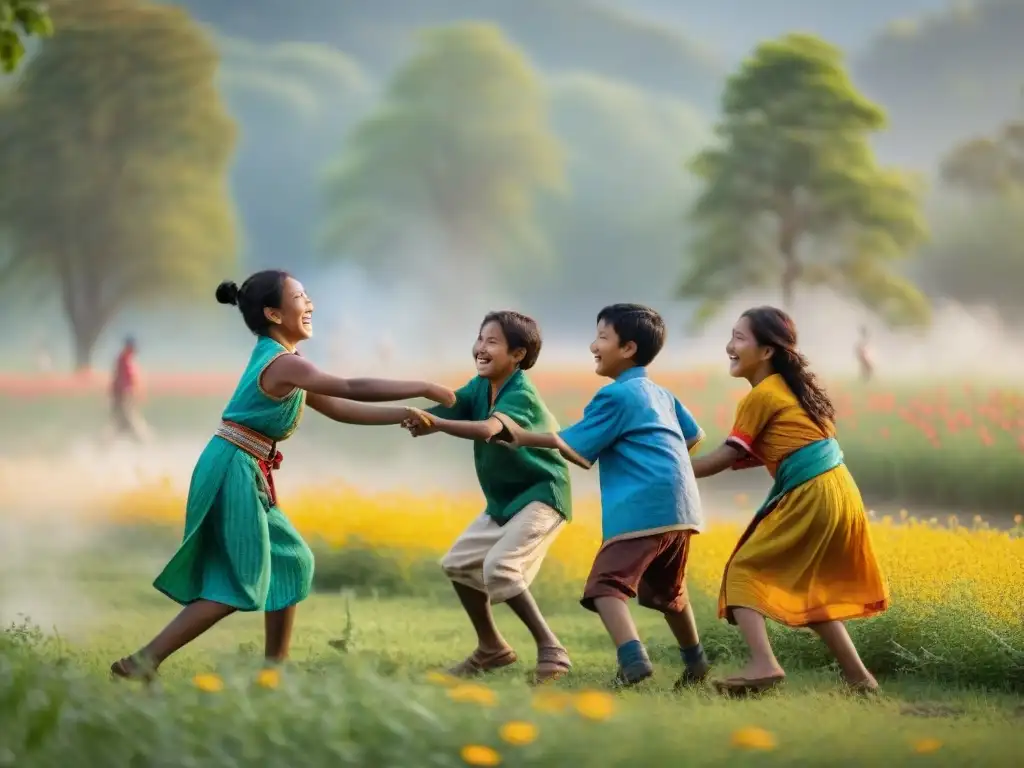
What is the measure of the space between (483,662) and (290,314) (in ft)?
5.15

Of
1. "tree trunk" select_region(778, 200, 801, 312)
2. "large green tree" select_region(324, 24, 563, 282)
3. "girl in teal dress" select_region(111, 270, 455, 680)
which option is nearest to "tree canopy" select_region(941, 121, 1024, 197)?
"tree trunk" select_region(778, 200, 801, 312)

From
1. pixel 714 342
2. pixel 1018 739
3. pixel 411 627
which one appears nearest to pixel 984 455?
pixel 714 342

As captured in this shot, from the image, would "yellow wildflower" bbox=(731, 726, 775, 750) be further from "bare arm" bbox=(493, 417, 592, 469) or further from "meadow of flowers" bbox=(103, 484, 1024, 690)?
"meadow of flowers" bbox=(103, 484, 1024, 690)

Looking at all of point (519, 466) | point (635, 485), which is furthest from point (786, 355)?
point (519, 466)

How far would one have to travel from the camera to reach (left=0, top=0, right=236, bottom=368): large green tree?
1380cm

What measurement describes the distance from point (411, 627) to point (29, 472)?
6.21 metres

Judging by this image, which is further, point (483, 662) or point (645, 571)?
point (483, 662)

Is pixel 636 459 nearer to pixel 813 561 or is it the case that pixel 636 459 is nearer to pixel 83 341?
pixel 813 561

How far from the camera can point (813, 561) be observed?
5121 millimetres

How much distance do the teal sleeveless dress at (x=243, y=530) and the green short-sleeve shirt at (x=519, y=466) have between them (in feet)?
2.57

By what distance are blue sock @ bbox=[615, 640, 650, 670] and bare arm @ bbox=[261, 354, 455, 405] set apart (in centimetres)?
113

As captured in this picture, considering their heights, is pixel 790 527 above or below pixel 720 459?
below

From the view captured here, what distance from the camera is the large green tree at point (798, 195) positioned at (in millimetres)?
12961

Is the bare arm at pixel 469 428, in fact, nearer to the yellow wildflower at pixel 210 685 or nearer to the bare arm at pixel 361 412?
the bare arm at pixel 361 412
